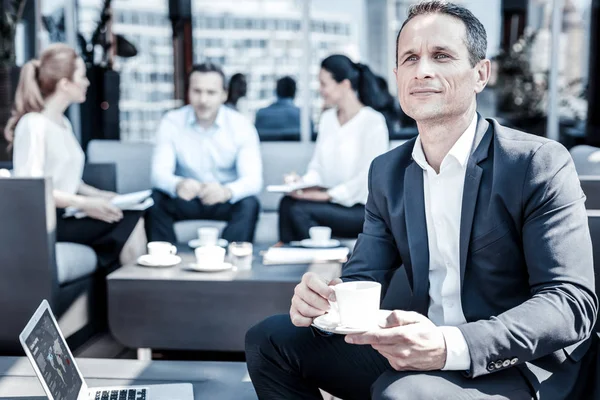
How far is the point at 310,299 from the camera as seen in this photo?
169 centimetres

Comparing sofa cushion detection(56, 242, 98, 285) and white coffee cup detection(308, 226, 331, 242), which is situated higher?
white coffee cup detection(308, 226, 331, 242)

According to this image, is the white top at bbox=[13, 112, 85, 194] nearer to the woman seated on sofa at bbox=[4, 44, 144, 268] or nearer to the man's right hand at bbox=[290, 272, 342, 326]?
the woman seated on sofa at bbox=[4, 44, 144, 268]

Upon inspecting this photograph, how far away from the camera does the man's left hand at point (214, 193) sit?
4.19m

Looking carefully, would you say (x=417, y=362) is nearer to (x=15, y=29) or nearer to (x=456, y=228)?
(x=456, y=228)

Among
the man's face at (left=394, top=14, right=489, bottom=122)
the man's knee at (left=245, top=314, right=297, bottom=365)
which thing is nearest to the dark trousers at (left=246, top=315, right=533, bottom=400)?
the man's knee at (left=245, top=314, right=297, bottom=365)

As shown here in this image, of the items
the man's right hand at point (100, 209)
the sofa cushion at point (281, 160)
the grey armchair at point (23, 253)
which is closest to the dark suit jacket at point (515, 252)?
the grey armchair at point (23, 253)

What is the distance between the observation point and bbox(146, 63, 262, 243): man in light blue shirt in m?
4.21

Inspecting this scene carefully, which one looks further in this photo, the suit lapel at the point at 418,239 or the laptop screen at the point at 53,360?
the suit lapel at the point at 418,239

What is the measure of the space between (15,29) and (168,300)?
355 cm

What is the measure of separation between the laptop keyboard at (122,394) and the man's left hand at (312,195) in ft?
7.85

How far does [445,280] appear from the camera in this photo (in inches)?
69.9

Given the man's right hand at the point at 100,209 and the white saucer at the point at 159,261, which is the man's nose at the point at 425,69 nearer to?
the white saucer at the point at 159,261

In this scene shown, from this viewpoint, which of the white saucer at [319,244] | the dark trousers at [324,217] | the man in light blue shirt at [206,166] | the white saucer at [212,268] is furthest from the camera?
the man in light blue shirt at [206,166]

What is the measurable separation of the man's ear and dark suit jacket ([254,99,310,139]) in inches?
162
